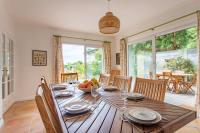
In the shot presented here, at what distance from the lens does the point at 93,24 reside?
4148 millimetres

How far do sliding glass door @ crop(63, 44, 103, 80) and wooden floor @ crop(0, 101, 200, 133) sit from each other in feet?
6.51

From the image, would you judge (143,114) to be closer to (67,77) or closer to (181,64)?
(67,77)

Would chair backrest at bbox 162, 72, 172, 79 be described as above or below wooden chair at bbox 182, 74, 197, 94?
above

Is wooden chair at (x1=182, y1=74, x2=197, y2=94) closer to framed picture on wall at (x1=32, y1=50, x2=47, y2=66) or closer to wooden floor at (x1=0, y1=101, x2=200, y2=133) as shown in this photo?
wooden floor at (x1=0, y1=101, x2=200, y2=133)

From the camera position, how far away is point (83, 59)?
16.8ft

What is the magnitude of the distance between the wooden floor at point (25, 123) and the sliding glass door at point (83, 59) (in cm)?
198

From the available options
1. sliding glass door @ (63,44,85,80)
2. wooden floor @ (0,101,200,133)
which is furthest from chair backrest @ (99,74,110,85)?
sliding glass door @ (63,44,85,80)

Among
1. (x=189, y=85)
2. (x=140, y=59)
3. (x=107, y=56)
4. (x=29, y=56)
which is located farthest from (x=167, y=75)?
(x=29, y=56)

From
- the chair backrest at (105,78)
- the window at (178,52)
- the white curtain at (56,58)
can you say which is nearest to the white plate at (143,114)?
the chair backrest at (105,78)

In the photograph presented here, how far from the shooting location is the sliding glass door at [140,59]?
4.01m

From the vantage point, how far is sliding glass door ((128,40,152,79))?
4.01 metres

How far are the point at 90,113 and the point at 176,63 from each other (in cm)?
298

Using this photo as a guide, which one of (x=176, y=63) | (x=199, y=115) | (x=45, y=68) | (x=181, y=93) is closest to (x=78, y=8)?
(x=45, y=68)

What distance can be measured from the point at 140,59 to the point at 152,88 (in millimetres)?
2742
